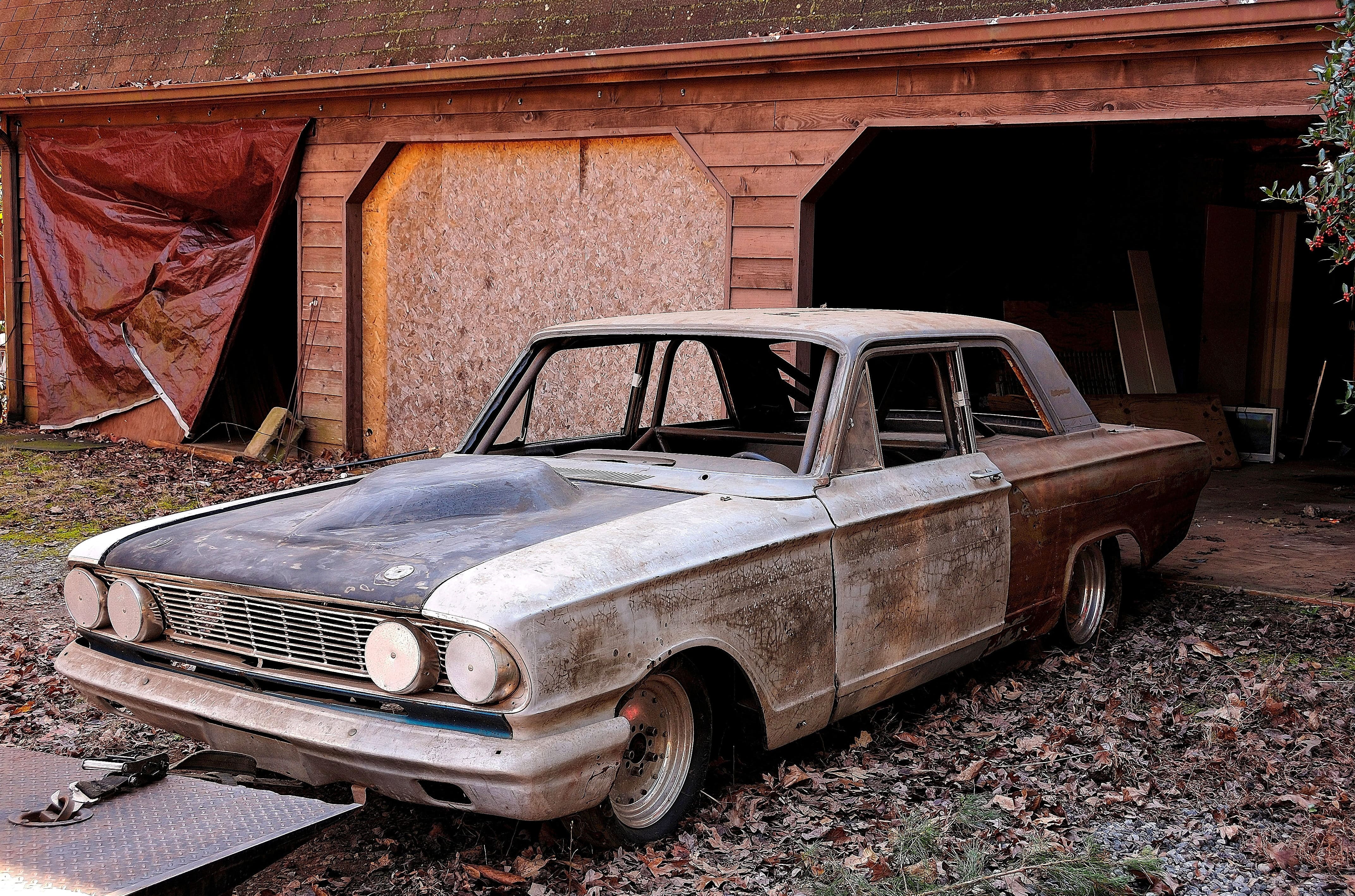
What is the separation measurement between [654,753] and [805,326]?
5.24 feet

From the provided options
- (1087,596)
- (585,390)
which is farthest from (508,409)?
(585,390)

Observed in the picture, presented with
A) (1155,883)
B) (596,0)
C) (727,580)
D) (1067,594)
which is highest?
(596,0)

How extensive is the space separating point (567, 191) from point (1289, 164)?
7.30 meters

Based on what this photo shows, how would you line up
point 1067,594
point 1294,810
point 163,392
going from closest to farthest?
point 1294,810, point 1067,594, point 163,392

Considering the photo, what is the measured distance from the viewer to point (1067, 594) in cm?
528

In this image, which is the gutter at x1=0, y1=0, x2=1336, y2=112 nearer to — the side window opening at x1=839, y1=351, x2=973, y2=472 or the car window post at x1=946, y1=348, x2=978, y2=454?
the side window opening at x1=839, y1=351, x2=973, y2=472

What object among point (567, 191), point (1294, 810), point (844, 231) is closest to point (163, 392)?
point (567, 191)

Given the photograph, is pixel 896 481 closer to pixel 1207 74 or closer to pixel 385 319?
pixel 1207 74

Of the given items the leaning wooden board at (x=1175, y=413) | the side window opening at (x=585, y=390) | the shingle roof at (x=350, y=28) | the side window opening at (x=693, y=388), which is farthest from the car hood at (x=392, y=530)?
the leaning wooden board at (x=1175, y=413)

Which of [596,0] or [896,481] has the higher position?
[596,0]

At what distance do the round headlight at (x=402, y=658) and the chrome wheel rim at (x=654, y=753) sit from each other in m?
0.58

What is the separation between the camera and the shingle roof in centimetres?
830

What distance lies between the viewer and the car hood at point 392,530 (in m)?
3.29

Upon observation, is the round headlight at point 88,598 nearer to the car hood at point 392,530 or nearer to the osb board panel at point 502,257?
the car hood at point 392,530
